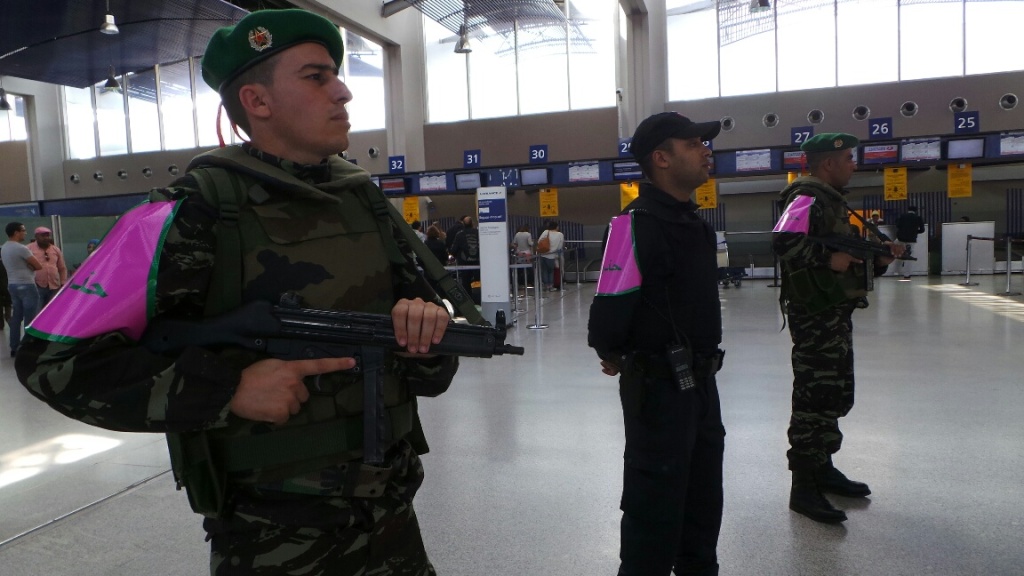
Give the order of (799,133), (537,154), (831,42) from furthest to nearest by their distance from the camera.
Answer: (831,42), (537,154), (799,133)

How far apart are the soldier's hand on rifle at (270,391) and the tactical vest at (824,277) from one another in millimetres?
2594

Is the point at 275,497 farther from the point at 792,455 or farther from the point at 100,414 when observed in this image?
the point at 792,455

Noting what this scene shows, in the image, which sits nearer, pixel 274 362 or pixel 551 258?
pixel 274 362

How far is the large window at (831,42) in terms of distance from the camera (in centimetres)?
1530

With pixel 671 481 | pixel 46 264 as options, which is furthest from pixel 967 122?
pixel 46 264

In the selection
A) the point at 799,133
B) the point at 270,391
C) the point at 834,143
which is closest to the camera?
the point at 270,391

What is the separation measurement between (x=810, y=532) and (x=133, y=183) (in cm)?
2207

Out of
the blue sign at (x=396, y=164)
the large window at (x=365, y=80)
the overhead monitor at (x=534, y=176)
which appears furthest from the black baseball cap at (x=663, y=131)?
the large window at (x=365, y=80)

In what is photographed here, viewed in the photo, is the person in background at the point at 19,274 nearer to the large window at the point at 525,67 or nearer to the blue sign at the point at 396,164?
the blue sign at the point at 396,164

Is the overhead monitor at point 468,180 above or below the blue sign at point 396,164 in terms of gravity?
below

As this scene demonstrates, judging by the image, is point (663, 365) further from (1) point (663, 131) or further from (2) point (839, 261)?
(2) point (839, 261)

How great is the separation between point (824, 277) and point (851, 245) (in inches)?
8.2

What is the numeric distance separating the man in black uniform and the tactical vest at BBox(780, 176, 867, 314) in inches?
40.9

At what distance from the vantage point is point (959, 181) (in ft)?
32.8
